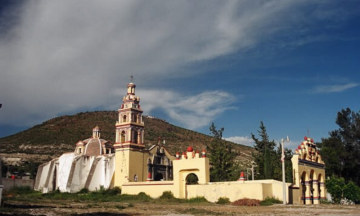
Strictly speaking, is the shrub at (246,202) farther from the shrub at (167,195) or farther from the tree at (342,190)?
the tree at (342,190)

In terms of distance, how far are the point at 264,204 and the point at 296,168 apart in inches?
225

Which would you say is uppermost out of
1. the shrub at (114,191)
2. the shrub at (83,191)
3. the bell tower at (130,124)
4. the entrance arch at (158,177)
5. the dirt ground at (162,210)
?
the bell tower at (130,124)

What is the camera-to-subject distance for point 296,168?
2891cm

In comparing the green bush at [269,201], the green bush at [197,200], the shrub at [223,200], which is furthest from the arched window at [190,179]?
the green bush at [269,201]

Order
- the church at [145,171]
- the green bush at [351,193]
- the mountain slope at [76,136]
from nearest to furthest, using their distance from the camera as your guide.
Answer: the church at [145,171]
the green bush at [351,193]
the mountain slope at [76,136]

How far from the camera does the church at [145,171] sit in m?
28.0

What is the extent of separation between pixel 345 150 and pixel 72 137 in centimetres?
6335

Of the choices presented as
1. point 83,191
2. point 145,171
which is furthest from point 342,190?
point 83,191

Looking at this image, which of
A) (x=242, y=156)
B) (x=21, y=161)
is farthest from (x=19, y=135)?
(x=242, y=156)

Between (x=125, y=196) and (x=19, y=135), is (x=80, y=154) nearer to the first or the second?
(x=125, y=196)

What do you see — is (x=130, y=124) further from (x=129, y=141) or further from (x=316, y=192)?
(x=316, y=192)

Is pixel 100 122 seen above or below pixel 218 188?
above

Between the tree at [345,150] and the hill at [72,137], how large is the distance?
2918 cm

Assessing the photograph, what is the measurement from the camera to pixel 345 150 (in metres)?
40.4
